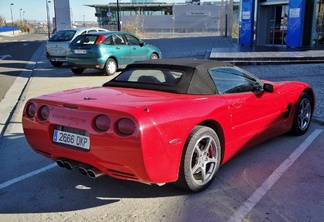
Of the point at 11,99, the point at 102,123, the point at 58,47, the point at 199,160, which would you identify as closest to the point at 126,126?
the point at 102,123

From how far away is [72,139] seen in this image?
10.8 feet

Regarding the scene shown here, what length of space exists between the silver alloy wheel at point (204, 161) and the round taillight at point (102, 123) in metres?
0.89

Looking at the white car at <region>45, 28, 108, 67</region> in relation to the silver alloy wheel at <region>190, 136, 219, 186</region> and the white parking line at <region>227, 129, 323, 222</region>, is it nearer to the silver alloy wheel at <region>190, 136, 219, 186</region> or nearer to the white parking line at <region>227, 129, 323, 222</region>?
the white parking line at <region>227, 129, 323, 222</region>

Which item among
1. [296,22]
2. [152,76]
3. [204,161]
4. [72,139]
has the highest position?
[296,22]

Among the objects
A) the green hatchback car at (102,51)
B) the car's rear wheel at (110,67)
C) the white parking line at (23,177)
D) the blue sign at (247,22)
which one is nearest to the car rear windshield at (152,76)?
the white parking line at (23,177)

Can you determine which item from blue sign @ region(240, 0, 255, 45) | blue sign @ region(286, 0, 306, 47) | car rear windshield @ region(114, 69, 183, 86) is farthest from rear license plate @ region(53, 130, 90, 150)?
blue sign @ region(240, 0, 255, 45)

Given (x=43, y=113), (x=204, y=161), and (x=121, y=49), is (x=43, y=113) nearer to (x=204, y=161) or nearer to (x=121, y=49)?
(x=204, y=161)

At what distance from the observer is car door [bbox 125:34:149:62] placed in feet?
43.7

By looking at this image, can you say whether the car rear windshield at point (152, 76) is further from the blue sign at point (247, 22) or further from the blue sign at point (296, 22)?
the blue sign at point (247, 22)

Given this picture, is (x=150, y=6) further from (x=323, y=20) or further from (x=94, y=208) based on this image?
(x=94, y=208)

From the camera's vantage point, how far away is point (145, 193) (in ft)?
11.7

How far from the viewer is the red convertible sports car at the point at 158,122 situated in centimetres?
300

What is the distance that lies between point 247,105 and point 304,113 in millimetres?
1816

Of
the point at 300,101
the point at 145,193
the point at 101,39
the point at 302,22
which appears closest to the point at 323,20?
the point at 302,22
